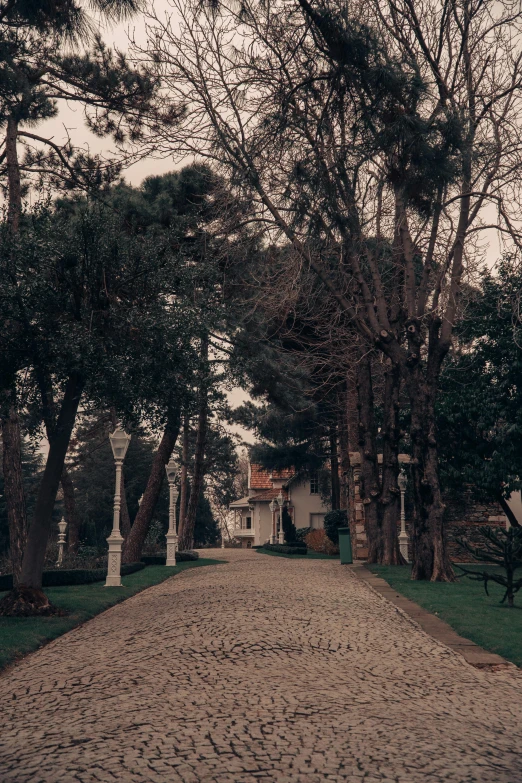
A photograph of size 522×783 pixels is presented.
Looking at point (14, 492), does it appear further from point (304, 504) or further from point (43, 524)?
point (304, 504)

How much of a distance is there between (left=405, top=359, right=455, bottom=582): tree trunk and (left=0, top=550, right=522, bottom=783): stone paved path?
5771 millimetres

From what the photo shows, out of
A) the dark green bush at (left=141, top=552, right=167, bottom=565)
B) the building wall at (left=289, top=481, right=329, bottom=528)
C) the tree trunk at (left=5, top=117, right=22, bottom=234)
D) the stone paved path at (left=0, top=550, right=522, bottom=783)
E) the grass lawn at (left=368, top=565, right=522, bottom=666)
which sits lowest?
the stone paved path at (left=0, top=550, right=522, bottom=783)

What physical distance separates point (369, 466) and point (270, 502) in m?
32.4

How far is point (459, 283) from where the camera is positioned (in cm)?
1549

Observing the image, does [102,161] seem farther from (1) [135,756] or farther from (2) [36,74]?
(1) [135,756]

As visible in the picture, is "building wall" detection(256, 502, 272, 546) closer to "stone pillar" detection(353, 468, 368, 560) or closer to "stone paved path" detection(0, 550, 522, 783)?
"stone pillar" detection(353, 468, 368, 560)

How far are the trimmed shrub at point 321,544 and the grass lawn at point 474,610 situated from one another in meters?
16.1

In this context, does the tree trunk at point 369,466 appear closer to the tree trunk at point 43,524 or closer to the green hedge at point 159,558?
the green hedge at point 159,558

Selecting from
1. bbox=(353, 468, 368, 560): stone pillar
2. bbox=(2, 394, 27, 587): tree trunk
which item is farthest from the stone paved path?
bbox=(353, 468, 368, 560): stone pillar

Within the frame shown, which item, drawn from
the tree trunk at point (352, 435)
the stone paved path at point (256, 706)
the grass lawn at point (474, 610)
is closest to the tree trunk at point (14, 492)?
the stone paved path at point (256, 706)

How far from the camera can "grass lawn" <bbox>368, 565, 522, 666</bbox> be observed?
8039 millimetres

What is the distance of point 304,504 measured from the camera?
55344mm

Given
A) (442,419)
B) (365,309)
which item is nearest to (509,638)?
(365,309)

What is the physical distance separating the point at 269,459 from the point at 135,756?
117 feet
